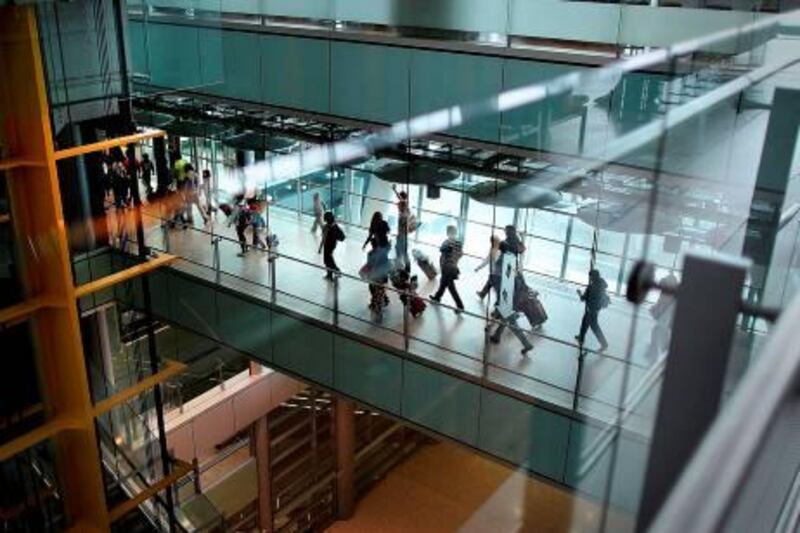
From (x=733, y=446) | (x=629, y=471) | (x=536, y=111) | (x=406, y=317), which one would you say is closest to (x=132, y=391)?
(x=406, y=317)

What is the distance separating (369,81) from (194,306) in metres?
3.55

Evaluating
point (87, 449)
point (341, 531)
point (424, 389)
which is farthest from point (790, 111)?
point (341, 531)

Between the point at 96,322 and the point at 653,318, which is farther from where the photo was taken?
the point at 96,322

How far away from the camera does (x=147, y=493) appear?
314 inches

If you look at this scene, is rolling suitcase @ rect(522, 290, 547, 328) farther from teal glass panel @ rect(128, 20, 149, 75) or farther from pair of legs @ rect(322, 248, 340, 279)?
teal glass panel @ rect(128, 20, 149, 75)

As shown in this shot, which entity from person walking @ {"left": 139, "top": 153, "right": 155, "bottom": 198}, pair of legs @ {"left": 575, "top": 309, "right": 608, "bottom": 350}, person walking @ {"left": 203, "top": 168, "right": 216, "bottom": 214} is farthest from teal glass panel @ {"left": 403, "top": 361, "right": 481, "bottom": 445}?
person walking @ {"left": 139, "top": 153, "right": 155, "bottom": 198}

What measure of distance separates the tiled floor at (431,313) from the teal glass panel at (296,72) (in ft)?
6.53

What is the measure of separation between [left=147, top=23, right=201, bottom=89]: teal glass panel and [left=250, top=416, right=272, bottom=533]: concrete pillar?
16.6 ft

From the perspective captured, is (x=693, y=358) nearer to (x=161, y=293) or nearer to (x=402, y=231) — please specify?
(x=402, y=231)

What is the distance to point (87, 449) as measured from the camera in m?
7.34

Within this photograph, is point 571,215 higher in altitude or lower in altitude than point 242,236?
higher

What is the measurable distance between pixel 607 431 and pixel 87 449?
7.28 metres

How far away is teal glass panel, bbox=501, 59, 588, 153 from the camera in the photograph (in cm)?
739

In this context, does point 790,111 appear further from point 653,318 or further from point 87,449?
point 87,449
